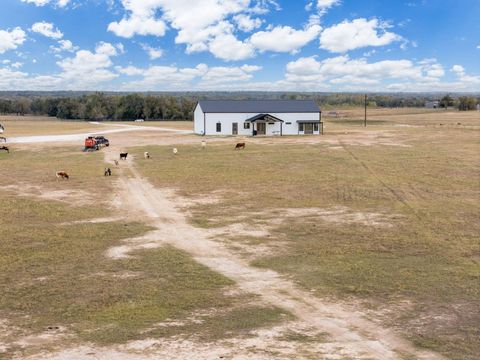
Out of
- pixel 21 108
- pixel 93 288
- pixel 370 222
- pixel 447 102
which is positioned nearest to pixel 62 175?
pixel 370 222

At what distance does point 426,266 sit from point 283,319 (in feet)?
20.3

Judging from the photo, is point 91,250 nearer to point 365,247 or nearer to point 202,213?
point 202,213

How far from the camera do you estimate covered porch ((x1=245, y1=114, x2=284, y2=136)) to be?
6806 cm

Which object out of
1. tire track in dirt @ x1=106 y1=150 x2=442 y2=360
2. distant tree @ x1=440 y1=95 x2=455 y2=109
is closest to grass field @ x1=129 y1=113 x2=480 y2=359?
tire track in dirt @ x1=106 y1=150 x2=442 y2=360

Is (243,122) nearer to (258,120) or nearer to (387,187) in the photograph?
(258,120)

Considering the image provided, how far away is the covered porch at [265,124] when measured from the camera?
223 ft

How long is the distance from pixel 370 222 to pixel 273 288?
8.81m

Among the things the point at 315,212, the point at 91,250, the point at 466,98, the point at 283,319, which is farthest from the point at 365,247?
the point at 466,98

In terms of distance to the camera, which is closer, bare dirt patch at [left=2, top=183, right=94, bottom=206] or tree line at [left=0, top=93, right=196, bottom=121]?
bare dirt patch at [left=2, top=183, right=94, bottom=206]

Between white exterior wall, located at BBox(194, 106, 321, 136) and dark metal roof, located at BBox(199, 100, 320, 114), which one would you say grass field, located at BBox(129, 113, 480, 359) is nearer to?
white exterior wall, located at BBox(194, 106, 321, 136)

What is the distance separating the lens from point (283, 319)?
1184cm

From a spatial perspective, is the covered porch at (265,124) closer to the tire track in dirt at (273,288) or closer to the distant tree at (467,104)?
the tire track in dirt at (273,288)

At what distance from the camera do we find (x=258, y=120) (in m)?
68.1

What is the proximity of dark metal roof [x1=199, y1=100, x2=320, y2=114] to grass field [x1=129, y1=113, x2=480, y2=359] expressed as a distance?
2519 cm
